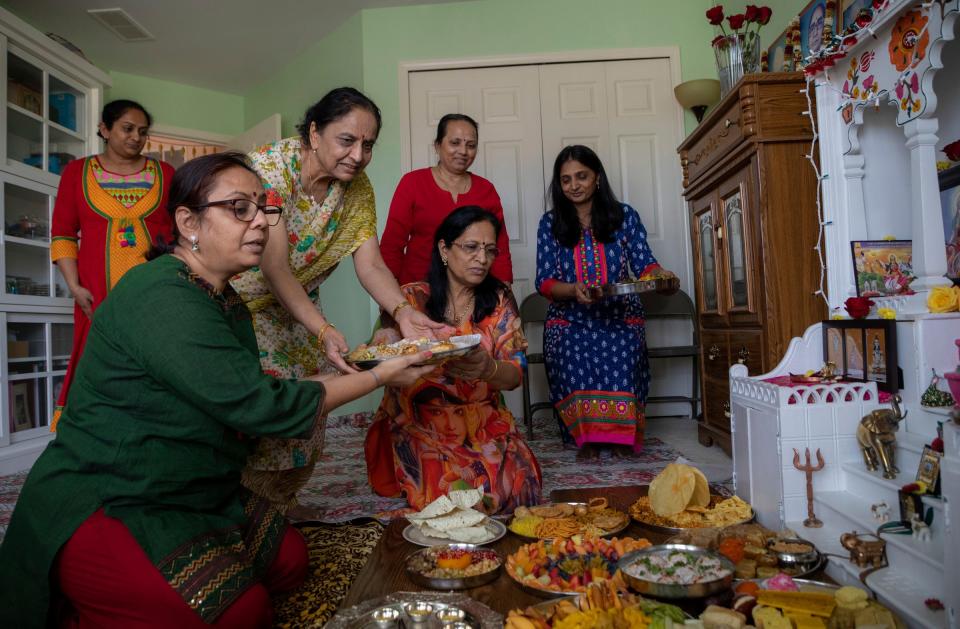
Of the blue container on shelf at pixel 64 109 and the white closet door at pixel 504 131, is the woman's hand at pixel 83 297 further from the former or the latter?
the white closet door at pixel 504 131

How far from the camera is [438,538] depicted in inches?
65.2

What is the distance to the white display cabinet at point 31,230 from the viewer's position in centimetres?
375

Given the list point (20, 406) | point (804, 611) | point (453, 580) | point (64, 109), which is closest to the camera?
point (804, 611)

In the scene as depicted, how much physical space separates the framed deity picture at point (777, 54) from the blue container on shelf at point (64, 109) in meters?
4.18

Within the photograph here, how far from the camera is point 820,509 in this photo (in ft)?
5.26

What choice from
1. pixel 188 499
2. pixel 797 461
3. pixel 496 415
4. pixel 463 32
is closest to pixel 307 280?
pixel 496 415

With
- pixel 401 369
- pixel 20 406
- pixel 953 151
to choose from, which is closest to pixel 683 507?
pixel 401 369

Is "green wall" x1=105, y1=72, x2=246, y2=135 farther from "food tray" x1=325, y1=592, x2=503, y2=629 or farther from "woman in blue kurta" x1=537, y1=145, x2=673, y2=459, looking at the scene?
"food tray" x1=325, y1=592, x2=503, y2=629

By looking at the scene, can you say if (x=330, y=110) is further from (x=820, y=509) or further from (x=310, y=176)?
(x=820, y=509)

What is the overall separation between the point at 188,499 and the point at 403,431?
1.18 m

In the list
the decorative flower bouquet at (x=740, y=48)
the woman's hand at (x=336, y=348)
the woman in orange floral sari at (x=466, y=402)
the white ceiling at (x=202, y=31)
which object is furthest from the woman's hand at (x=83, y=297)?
the decorative flower bouquet at (x=740, y=48)

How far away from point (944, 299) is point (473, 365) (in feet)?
3.95

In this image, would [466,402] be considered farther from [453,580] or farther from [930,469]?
[930,469]

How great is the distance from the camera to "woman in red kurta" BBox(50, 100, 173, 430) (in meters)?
3.09
